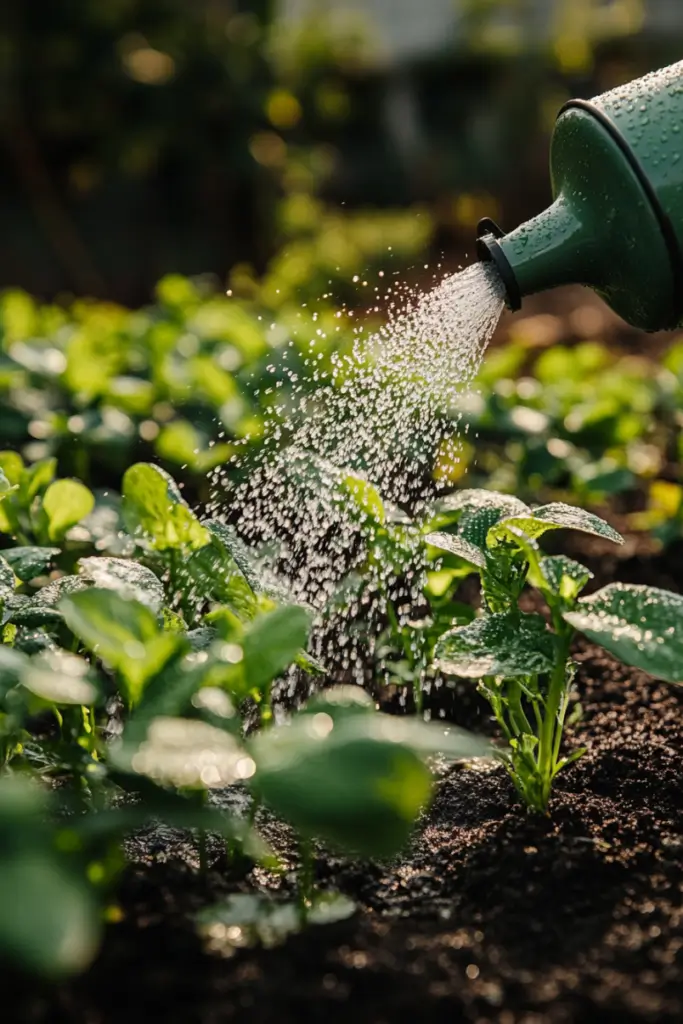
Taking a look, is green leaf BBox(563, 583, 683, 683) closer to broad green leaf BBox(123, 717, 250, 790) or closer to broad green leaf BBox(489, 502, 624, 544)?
broad green leaf BBox(489, 502, 624, 544)

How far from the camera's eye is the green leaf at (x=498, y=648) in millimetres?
1116

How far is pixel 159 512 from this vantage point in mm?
1337

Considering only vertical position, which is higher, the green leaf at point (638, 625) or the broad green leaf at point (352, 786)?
the broad green leaf at point (352, 786)

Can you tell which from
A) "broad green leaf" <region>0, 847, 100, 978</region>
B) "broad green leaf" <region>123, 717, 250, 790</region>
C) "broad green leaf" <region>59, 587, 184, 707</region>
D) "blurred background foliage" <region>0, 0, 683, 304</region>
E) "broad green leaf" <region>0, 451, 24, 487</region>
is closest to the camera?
"broad green leaf" <region>0, 847, 100, 978</region>


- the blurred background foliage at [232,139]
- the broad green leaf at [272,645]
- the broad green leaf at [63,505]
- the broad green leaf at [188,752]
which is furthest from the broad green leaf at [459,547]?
the blurred background foliage at [232,139]

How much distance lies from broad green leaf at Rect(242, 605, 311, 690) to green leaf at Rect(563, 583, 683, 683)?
0.89 ft

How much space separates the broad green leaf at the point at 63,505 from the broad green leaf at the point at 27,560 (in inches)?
5.8

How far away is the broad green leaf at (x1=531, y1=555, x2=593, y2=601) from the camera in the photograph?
1134mm

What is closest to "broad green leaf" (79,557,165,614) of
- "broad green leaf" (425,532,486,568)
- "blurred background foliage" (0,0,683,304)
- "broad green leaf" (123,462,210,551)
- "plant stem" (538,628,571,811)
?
"broad green leaf" (123,462,210,551)

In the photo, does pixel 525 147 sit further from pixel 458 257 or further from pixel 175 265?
pixel 175 265

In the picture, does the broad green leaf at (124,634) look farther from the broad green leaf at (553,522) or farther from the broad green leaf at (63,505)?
the broad green leaf at (63,505)

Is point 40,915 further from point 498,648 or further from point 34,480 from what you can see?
point 34,480

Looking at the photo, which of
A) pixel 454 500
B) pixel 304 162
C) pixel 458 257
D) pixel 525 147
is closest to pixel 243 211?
pixel 304 162

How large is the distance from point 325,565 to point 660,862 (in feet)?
3.01
